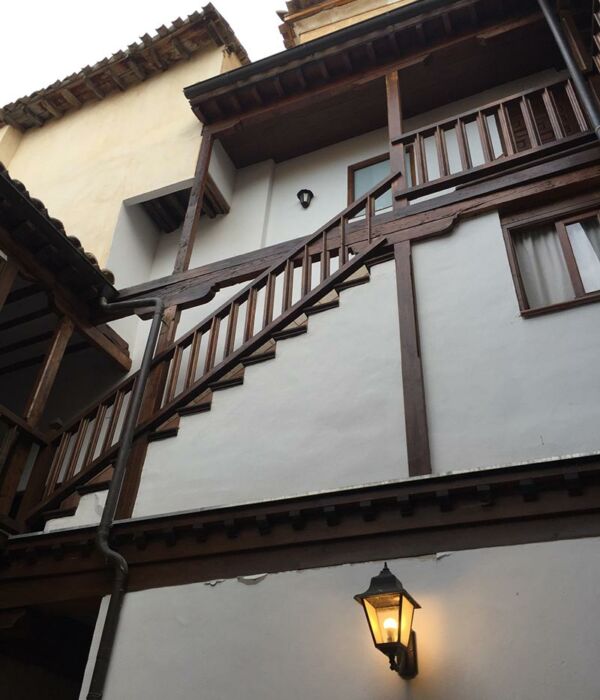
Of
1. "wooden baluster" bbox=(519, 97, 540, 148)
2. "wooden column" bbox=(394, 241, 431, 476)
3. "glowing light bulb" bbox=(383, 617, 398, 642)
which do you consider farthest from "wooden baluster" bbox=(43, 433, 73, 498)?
"wooden baluster" bbox=(519, 97, 540, 148)

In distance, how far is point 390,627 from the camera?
384 centimetres

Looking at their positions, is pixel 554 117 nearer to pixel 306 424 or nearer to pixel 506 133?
pixel 506 133

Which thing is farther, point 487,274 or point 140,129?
point 140,129

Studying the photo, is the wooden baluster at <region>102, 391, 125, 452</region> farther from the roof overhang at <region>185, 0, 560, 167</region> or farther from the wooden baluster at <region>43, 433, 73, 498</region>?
the roof overhang at <region>185, 0, 560, 167</region>

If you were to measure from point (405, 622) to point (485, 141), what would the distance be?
16.8ft

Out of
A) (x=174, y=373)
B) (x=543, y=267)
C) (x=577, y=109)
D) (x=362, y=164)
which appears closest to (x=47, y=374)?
(x=174, y=373)

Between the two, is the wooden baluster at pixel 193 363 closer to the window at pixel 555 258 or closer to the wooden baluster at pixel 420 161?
the wooden baluster at pixel 420 161

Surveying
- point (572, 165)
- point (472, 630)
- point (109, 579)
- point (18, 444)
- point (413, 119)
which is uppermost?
point (413, 119)

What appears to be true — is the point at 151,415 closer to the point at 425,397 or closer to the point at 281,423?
the point at 281,423

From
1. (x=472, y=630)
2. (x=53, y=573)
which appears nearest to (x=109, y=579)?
(x=53, y=573)

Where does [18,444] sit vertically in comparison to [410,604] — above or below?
above

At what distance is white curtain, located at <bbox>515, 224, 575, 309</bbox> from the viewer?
5.76 metres

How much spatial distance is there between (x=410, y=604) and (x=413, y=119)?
807 cm

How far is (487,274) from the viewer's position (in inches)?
225
